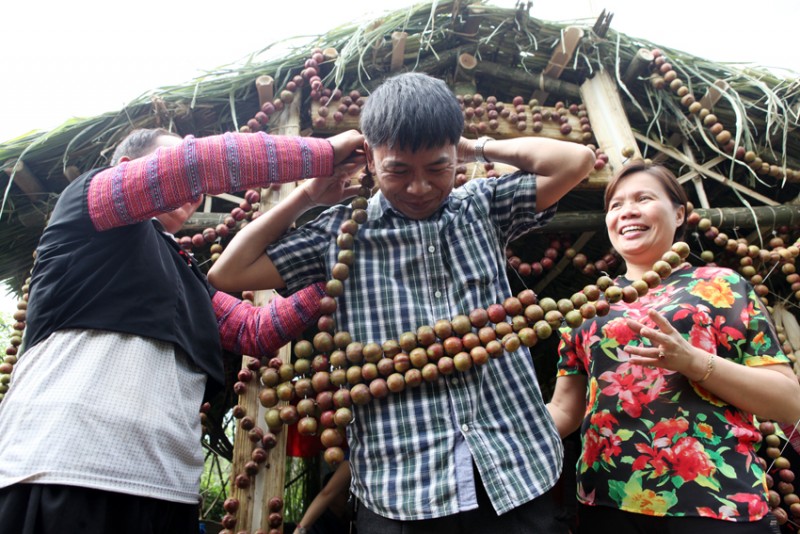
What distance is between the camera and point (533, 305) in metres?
1.58

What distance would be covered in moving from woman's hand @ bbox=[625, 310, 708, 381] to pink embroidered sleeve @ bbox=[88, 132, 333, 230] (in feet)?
3.39

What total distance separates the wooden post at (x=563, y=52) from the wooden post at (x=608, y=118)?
176 mm

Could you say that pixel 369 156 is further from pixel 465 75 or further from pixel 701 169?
pixel 701 169

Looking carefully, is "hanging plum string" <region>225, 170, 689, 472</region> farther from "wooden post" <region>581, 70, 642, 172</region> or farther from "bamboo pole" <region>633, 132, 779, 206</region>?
"bamboo pole" <region>633, 132, 779, 206</region>

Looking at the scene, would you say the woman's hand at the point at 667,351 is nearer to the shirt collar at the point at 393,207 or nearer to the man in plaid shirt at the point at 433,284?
the man in plaid shirt at the point at 433,284

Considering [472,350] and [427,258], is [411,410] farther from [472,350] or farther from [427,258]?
[427,258]

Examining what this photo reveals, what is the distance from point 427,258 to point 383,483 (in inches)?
23.9

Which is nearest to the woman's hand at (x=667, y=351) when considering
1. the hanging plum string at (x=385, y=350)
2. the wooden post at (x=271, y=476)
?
the hanging plum string at (x=385, y=350)

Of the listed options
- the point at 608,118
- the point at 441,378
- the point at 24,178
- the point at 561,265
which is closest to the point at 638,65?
the point at 608,118

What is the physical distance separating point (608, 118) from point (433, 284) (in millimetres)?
1979

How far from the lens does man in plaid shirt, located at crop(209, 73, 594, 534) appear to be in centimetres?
130

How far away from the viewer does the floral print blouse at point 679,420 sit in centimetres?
158

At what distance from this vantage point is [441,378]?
A: 58.2 inches

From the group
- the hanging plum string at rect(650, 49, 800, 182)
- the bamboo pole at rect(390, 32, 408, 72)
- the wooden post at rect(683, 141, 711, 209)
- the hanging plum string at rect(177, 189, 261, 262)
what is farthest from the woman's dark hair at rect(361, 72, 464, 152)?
the hanging plum string at rect(650, 49, 800, 182)
